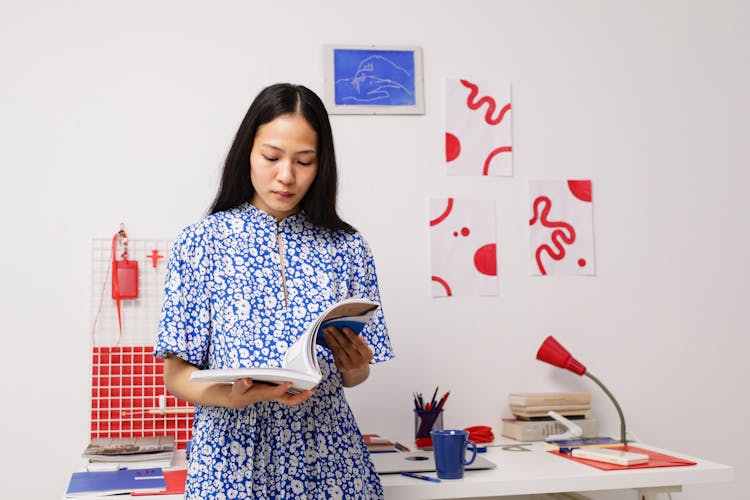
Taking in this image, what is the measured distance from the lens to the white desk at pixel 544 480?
1.71 m

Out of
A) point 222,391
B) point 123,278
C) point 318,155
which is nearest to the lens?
point 222,391

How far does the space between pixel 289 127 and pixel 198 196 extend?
0.93 meters

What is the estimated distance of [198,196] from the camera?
Answer: 7.61 ft

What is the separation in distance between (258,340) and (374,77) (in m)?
1.26

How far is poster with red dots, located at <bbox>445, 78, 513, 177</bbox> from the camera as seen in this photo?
248 centimetres

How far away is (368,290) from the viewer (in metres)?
1.55

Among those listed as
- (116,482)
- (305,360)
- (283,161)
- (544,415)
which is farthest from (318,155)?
(544,415)

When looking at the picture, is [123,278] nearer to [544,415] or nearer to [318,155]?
[318,155]

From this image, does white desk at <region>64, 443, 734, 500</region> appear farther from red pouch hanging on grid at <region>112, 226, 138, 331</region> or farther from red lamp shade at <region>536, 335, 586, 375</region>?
red pouch hanging on grid at <region>112, 226, 138, 331</region>

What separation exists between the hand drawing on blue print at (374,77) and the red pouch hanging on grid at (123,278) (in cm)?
76

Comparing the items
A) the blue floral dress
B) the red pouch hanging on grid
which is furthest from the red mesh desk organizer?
the blue floral dress

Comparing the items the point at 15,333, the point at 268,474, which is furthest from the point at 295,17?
the point at 268,474

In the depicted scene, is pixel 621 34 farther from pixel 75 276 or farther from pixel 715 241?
pixel 75 276

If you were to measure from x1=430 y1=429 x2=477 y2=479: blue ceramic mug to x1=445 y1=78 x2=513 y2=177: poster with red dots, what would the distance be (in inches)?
38.3
